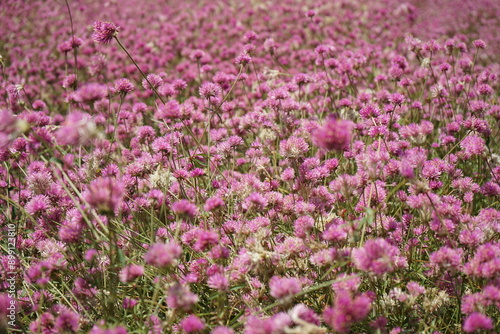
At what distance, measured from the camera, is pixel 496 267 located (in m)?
1.21

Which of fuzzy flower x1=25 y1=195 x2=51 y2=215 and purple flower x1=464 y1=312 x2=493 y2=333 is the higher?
fuzzy flower x1=25 y1=195 x2=51 y2=215

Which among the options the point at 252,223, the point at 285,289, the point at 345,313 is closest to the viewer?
the point at 345,313

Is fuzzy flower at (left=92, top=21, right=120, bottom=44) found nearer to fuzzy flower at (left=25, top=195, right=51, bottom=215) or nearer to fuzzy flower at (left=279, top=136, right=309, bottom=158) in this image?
fuzzy flower at (left=25, top=195, right=51, bottom=215)

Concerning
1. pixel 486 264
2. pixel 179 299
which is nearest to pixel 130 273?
pixel 179 299

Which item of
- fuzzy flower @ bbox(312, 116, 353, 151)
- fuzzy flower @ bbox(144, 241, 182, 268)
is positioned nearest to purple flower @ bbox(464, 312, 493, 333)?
fuzzy flower @ bbox(312, 116, 353, 151)

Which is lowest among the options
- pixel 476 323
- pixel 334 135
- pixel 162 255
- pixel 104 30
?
pixel 476 323

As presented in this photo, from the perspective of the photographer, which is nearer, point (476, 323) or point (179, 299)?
point (476, 323)

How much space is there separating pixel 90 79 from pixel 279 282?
14.7ft

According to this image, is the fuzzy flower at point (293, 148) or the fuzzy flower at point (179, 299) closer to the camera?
the fuzzy flower at point (179, 299)

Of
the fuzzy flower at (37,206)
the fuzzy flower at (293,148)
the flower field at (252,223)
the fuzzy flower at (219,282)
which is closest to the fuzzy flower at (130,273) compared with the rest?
the flower field at (252,223)

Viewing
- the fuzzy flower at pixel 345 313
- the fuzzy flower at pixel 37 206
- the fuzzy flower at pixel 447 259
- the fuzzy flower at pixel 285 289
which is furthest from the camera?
the fuzzy flower at pixel 37 206

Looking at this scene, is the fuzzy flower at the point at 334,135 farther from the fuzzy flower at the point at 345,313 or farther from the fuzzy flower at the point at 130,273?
the fuzzy flower at the point at 130,273

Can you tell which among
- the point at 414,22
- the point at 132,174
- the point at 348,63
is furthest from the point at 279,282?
the point at 414,22

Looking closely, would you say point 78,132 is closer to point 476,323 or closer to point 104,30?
point 104,30
